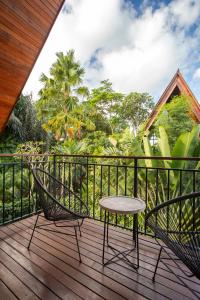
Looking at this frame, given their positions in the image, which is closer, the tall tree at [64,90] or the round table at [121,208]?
the round table at [121,208]

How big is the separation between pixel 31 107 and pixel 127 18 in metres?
6.38

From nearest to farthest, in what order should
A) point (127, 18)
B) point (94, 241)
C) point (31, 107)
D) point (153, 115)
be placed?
point (94, 241)
point (127, 18)
point (153, 115)
point (31, 107)

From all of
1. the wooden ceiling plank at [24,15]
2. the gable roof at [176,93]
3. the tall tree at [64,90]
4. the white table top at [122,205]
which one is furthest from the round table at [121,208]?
the tall tree at [64,90]

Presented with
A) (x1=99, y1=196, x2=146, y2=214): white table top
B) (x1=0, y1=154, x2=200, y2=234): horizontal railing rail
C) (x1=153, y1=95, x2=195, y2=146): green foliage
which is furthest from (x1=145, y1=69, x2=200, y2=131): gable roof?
(x1=99, y1=196, x2=146, y2=214): white table top

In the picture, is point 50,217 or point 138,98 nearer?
point 50,217

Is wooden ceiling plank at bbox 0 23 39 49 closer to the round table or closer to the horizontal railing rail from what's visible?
the horizontal railing rail

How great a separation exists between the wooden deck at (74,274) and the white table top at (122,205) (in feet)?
1.80

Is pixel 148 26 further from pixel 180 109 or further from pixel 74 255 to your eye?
pixel 74 255

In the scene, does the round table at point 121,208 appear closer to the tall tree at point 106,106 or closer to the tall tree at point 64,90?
the tall tree at point 64,90

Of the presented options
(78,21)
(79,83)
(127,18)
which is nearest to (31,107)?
Result: (79,83)

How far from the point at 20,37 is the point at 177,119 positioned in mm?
4296

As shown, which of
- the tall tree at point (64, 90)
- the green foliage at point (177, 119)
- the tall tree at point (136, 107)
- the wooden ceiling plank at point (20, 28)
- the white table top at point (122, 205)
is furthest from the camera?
the tall tree at point (136, 107)

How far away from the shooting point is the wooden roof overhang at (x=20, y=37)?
8.32ft

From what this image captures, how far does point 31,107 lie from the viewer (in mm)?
9859
